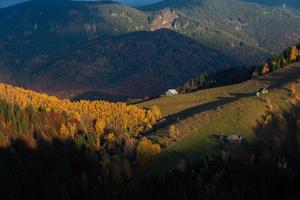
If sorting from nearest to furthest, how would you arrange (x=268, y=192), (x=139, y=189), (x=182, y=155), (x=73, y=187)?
(x=268, y=192) < (x=139, y=189) < (x=73, y=187) < (x=182, y=155)

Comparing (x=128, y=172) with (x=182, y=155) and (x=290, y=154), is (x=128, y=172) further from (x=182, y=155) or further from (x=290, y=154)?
(x=290, y=154)

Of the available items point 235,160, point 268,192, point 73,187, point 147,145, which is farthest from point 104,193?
point 268,192

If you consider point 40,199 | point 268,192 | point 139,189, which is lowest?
point 40,199

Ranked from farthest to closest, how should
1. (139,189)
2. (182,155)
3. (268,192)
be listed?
(182,155), (139,189), (268,192)

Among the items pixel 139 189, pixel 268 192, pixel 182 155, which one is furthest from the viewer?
pixel 182 155

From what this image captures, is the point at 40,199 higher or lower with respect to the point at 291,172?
lower

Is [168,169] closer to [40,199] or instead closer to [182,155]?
[182,155]

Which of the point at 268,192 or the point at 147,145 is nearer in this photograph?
the point at 268,192

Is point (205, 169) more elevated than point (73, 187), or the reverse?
point (205, 169)

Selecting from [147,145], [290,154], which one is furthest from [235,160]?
[147,145]
